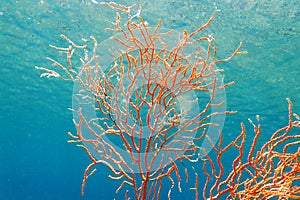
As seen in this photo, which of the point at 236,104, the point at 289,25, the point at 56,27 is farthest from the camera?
the point at 236,104

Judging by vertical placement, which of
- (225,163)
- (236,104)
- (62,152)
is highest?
(62,152)

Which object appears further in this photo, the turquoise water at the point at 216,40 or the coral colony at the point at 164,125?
the turquoise water at the point at 216,40

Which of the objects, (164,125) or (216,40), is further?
(216,40)

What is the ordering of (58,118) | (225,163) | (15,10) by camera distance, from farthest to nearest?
(225,163), (58,118), (15,10)

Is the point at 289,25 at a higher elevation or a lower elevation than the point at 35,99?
lower

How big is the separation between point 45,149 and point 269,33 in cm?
5705

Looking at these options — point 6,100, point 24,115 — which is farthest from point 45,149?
point 6,100

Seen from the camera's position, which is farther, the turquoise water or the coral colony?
the turquoise water

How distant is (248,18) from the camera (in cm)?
1270

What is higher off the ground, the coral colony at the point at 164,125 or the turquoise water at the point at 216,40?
the turquoise water at the point at 216,40

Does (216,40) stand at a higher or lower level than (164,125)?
higher

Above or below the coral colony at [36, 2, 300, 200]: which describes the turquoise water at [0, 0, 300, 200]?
above

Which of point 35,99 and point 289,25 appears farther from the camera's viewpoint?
point 35,99

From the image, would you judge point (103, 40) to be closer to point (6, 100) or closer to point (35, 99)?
point (35, 99)
